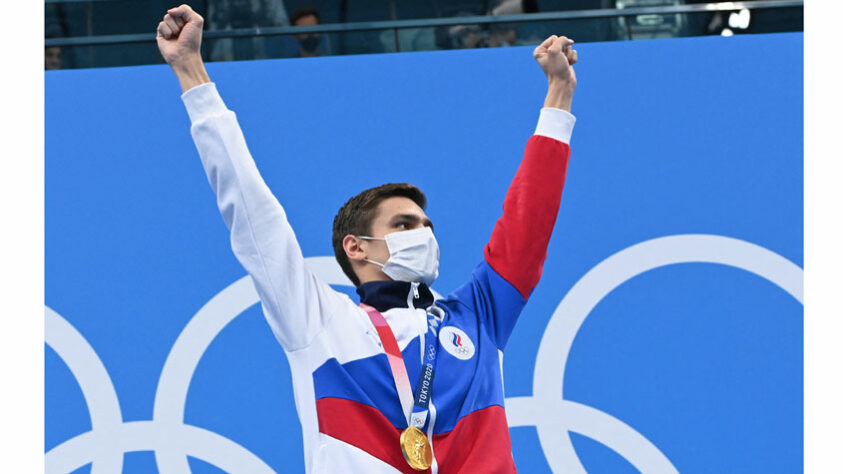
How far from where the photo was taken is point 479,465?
6.52ft

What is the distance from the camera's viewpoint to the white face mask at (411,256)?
2258 mm

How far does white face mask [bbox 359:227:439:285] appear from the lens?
226 cm

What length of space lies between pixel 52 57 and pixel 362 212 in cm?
196

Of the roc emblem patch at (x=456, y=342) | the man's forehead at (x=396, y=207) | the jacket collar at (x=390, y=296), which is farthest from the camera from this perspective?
the man's forehead at (x=396, y=207)

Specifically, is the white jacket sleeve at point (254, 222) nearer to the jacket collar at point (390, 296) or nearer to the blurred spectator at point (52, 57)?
the jacket collar at point (390, 296)

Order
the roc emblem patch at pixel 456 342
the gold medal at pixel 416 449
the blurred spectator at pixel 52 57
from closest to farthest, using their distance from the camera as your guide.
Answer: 1. the gold medal at pixel 416 449
2. the roc emblem patch at pixel 456 342
3. the blurred spectator at pixel 52 57

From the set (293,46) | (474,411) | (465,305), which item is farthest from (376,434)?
(293,46)

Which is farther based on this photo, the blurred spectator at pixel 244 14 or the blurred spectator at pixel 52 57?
the blurred spectator at pixel 244 14

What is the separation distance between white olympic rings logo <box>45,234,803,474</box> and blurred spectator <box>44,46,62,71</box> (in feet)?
3.26

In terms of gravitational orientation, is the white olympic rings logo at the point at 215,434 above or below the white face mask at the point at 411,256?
below

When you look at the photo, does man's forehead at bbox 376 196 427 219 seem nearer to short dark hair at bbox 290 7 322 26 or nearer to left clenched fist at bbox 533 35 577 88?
left clenched fist at bbox 533 35 577 88

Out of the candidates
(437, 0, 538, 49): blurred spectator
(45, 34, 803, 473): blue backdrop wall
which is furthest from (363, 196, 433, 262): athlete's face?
(437, 0, 538, 49): blurred spectator

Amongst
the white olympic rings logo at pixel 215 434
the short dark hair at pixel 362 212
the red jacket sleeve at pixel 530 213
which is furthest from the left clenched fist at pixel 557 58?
the white olympic rings logo at pixel 215 434

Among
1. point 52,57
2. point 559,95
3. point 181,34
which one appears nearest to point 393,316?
point 559,95
